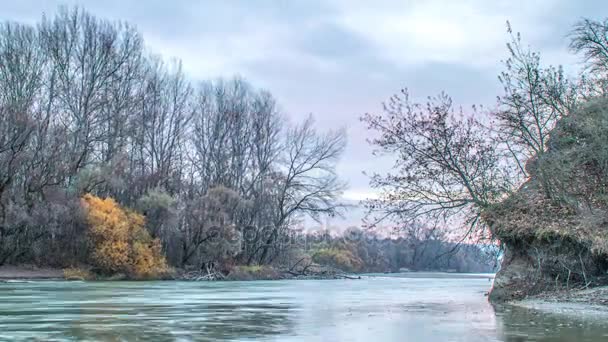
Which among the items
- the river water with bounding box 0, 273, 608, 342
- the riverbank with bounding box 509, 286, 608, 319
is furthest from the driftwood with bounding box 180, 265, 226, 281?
the riverbank with bounding box 509, 286, 608, 319

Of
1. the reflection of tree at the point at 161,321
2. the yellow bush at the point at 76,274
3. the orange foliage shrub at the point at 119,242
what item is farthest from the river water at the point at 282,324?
the orange foliage shrub at the point at 119,242

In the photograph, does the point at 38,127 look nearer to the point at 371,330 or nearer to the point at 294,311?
the point at 294,311

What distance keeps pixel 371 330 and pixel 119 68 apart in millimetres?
52527

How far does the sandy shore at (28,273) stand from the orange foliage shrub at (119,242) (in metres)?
3.20

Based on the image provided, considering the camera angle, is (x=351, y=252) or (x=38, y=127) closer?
(x=38, y=127)

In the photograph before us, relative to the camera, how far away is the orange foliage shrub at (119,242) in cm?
5456

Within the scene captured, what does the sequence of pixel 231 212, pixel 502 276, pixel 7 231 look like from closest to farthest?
pixel 502 276 → pixel 7 231 → pixel 231 212

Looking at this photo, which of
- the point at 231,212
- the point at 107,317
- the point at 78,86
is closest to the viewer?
the point at 107,317

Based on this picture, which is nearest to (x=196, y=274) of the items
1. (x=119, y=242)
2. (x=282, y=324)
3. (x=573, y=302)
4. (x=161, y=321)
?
(x=119, y=242)

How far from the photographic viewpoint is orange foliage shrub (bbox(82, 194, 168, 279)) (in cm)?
5456

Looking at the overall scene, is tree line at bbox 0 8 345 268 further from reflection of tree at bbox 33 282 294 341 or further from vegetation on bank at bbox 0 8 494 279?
reflection of tree at bbox 33 282 294 341

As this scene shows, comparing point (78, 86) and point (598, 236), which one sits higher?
point (78, 86)

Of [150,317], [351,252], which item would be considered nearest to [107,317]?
[150,317]

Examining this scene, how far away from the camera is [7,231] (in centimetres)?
5359
